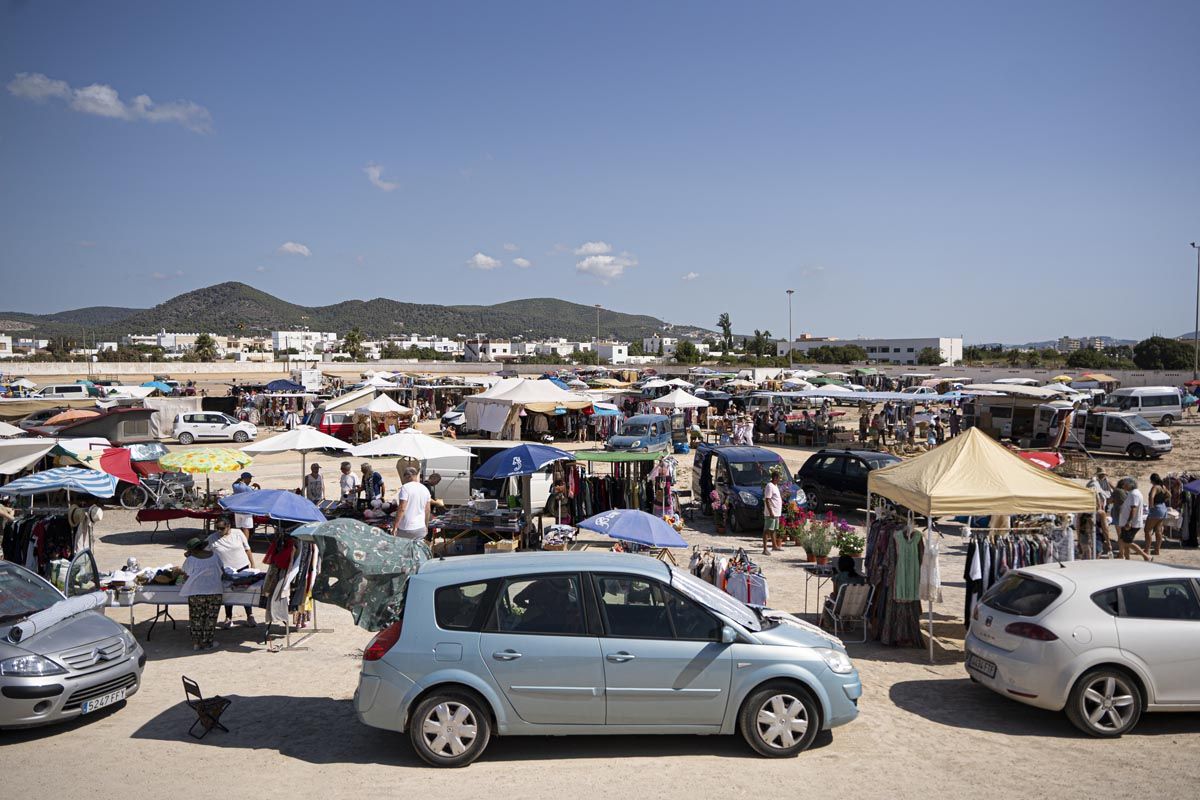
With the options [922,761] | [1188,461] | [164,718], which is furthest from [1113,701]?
[1188,461]

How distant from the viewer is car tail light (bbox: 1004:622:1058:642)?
652cm

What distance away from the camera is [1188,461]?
87.2 feet

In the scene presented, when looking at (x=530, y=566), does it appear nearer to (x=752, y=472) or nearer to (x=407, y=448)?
(x=407, y=448)

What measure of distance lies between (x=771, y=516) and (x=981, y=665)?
24.0 feet

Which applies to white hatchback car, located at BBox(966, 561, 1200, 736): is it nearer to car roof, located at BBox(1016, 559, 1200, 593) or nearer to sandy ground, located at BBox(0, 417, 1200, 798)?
car roof, located at BBox(1016, 559, 1200, 593)

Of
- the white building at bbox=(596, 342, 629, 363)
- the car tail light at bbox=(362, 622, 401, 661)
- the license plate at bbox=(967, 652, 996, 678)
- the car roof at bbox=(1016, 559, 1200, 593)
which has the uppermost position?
the white building at bbox=(596, 342, 629, 363)

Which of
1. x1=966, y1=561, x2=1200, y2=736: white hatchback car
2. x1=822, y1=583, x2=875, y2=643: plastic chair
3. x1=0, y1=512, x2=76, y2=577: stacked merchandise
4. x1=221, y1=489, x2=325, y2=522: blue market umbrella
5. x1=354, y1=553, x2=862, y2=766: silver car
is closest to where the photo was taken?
x1=354, y1=553, x2=862, y2=766: silver car

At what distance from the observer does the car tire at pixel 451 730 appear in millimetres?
5797

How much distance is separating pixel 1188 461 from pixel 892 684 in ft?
82.1

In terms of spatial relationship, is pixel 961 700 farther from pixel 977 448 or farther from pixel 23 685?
pixel 23 685

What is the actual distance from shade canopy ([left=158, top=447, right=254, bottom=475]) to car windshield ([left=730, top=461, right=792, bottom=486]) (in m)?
8.99

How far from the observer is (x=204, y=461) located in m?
13.6

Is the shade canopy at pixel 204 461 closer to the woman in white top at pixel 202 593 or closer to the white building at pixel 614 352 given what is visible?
the woman in white top at pixel 202 593

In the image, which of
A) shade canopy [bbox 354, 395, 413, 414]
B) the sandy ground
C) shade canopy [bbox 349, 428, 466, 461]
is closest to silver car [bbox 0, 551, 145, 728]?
the sandy ground
